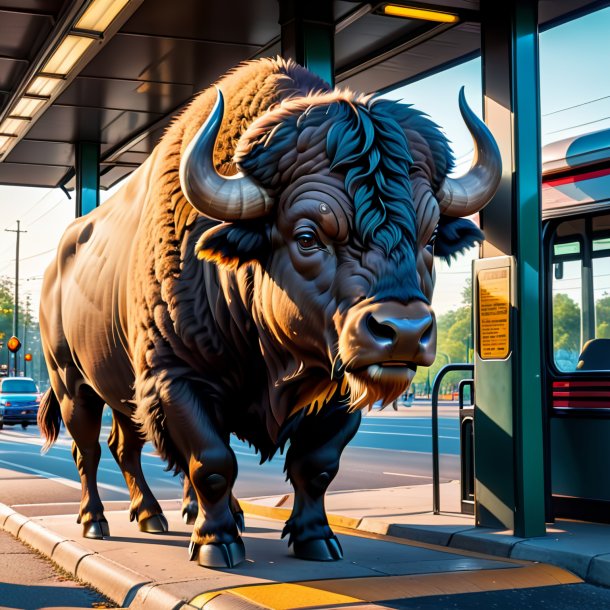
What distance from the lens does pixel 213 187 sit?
5.30m

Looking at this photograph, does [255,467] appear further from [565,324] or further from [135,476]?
[135,476]

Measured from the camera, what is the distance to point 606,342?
334 inches

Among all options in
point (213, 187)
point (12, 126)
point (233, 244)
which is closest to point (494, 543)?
point (233, 244)

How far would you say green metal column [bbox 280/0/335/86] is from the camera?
859 centimetres

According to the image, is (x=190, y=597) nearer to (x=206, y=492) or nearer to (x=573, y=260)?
(x=206, y=492)

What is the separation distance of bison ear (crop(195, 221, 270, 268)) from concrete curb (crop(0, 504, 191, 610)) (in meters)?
1.76

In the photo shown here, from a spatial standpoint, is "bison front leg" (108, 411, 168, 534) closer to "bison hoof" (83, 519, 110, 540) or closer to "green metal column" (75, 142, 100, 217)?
"bison hoof" (83, 519, 110, 540)

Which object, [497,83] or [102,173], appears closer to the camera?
[497,83]

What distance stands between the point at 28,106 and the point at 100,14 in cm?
316

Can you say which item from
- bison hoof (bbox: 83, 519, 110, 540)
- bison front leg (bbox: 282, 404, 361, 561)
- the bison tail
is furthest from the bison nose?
the bison tail

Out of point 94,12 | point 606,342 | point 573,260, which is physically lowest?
point 606,342

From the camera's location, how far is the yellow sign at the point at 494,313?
298 inches

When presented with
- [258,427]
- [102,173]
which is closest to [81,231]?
[258,427]

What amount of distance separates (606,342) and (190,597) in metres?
4.72
